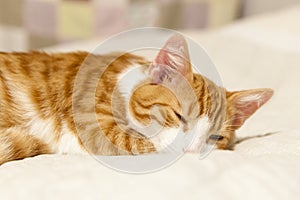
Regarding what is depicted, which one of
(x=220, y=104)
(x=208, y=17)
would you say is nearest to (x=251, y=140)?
(x=220, y=104)

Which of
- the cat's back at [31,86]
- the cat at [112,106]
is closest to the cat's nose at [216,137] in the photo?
the cat at [112,106]

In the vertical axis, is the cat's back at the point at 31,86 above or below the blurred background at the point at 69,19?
above

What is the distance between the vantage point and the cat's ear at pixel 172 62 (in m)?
0.95

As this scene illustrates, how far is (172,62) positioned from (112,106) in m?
0.15

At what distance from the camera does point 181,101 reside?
3.21ft

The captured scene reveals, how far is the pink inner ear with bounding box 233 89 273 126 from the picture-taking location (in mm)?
1039

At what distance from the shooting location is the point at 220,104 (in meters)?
1.01

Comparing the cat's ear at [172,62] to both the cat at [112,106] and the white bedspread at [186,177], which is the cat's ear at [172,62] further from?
the white bedspread at [186,177]

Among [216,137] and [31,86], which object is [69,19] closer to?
[31,86]

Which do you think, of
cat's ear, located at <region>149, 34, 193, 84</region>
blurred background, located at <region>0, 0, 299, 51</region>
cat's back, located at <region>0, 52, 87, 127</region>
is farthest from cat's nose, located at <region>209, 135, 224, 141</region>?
blurred background, located at <region>0, 0, 299, 51</region>

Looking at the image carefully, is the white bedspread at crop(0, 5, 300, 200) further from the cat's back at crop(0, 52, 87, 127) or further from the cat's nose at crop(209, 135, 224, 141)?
the cat's back at crop(0, 52, 87, 127)

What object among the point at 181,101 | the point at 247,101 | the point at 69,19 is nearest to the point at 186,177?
the point at 181,101

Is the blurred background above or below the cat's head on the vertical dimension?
below

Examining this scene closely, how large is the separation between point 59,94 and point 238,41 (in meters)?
0.92
